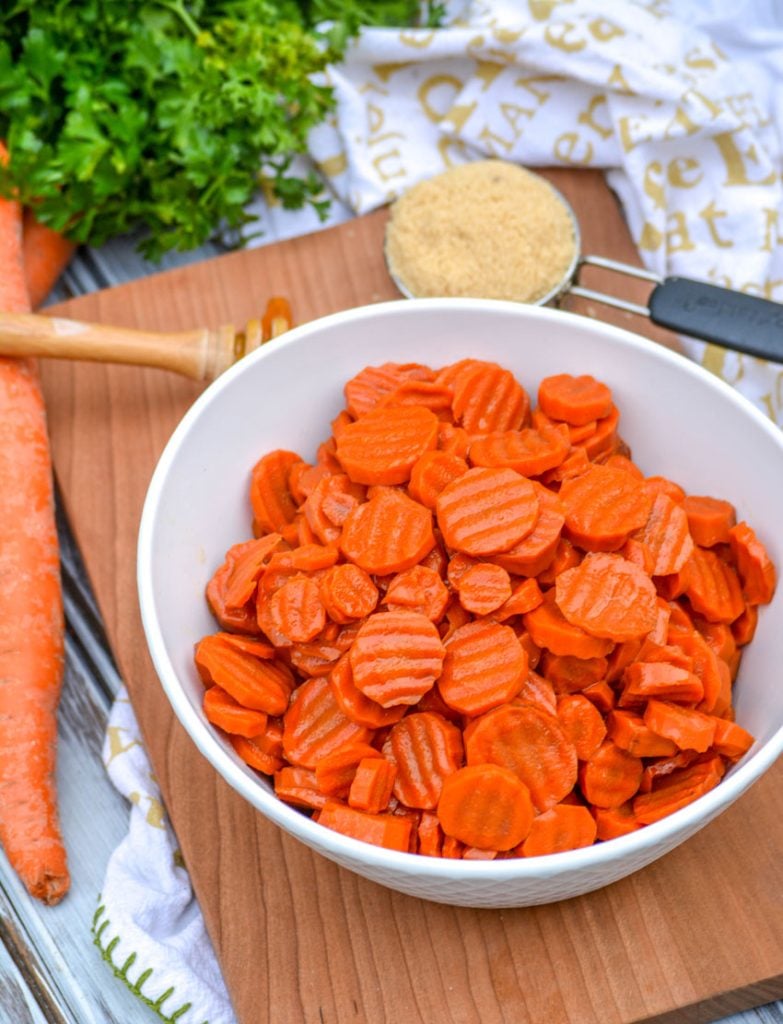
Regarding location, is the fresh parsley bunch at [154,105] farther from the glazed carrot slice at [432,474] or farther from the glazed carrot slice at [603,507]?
the glazed carrot slice at [603,507]

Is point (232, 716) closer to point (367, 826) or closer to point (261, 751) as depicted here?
point (261, 751)

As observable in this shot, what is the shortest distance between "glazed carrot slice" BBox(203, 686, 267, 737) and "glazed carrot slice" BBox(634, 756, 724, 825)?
0.48 meters

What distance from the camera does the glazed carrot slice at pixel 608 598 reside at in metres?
1.26

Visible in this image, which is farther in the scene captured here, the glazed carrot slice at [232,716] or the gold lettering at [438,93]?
the gold lettering at [438,93]

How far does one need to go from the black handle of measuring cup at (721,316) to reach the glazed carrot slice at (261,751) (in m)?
0.92

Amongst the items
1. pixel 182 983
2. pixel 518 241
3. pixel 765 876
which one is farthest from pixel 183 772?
pixel 518 241

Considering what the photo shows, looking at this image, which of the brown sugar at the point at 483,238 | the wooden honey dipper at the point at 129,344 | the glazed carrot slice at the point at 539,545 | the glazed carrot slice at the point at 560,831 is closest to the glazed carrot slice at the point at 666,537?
the glazed carrot slice at the point at 539,545

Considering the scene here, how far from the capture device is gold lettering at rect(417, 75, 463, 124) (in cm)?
229

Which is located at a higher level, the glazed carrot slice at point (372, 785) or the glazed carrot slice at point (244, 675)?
the glazed carrot slice at point (244, 675)

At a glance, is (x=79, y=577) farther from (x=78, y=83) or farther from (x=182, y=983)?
(x=78, y=83)

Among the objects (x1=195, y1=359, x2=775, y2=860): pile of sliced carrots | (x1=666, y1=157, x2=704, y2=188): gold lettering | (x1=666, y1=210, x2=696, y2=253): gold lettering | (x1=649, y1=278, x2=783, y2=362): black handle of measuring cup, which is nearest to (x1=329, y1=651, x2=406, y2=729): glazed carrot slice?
(x1=195, y1=359, x2=775, y2=860): pile of sliced carrots

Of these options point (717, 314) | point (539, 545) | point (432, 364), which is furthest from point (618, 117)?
point (539, 545)

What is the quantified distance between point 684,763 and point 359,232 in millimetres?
1302

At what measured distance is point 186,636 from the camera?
1.39m
